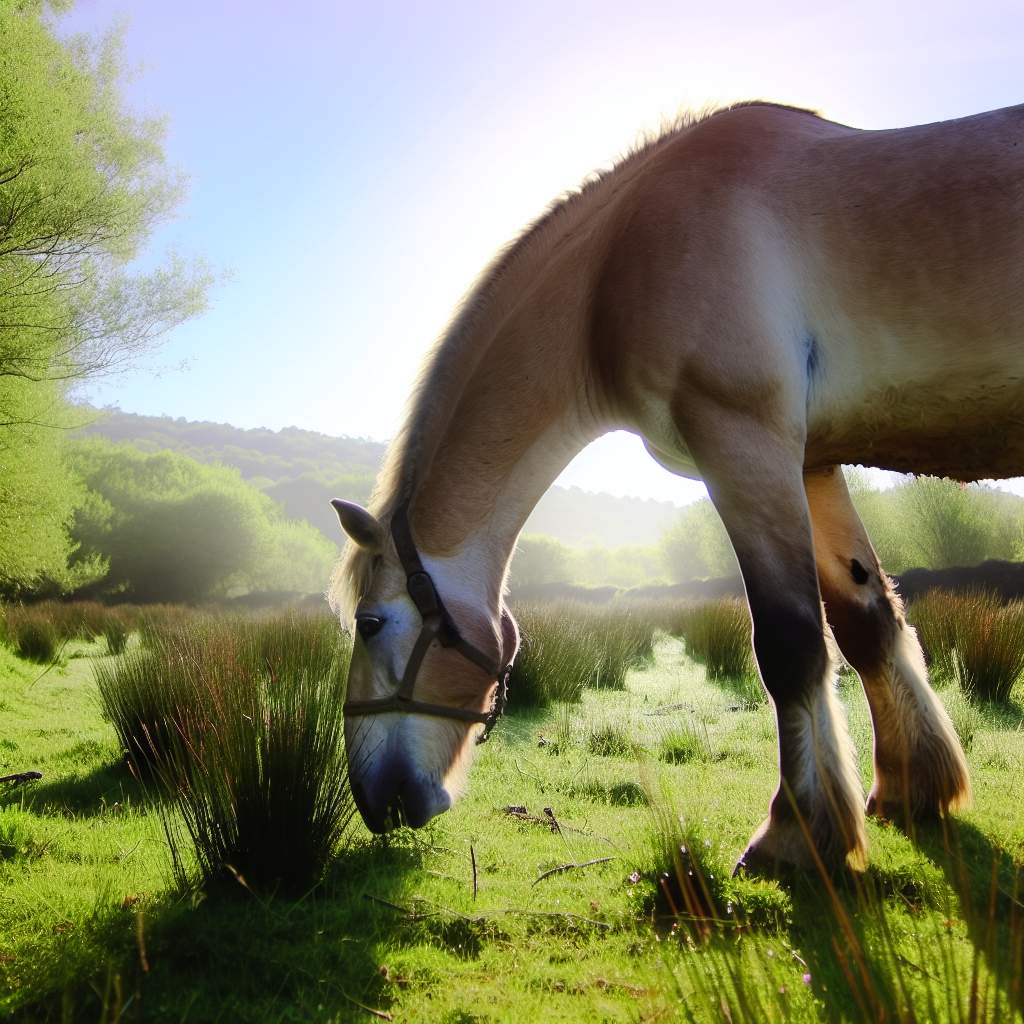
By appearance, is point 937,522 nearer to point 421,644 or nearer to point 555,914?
point 421,644

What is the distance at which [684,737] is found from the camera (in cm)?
452

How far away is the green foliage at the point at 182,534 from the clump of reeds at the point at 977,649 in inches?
1407

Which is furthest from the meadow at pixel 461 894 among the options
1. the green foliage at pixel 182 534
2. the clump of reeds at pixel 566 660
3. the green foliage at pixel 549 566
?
the green foliage at pixel 182 534

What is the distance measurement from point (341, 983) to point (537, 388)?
1975mm

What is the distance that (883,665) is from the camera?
298 centimetres

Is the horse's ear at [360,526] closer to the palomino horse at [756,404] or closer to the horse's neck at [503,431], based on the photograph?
the palomino horse at [756,404]

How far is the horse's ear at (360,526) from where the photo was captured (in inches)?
106

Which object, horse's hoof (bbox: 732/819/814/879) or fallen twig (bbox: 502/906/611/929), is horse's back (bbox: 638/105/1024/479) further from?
fallen twig (bbox: 502/906/611/929)

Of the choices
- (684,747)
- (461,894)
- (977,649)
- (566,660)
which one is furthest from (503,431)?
(977,649)

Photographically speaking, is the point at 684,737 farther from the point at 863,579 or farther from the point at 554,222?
the point at 554,222

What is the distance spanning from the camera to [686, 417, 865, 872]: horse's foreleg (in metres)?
2.29

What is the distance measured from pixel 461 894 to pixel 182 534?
135 ft

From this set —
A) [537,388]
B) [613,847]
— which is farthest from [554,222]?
[613,847]

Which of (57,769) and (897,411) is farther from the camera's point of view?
(57,769)
